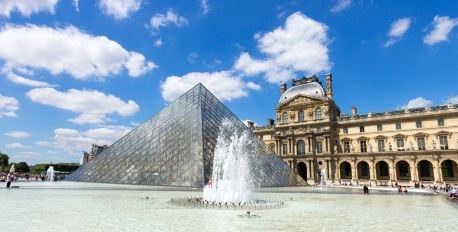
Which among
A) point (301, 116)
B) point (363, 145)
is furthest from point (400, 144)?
point (301, 116)

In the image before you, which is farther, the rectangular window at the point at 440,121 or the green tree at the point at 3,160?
the green tree at the point at 3,160

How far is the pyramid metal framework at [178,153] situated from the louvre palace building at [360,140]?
63.0 feet

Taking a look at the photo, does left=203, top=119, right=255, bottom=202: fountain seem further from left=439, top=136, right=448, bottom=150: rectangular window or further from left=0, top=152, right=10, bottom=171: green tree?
left=0, top=152, right=10, bottom=171: green tree

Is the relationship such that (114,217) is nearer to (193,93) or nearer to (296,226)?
(296,226)

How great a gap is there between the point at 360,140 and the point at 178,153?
3073 cm

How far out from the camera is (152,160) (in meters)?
23.1

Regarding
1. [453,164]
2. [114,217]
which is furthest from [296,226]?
[453,164]

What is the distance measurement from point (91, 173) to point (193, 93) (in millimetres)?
9930

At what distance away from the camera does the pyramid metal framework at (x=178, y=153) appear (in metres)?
20.7

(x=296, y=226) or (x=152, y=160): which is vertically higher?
(x=152, y=160)

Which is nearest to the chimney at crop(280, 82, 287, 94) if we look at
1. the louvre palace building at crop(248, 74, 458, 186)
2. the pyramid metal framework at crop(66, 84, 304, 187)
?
the louvre palace building at crop(248, 74, 458, 186)

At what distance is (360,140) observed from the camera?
4475cm

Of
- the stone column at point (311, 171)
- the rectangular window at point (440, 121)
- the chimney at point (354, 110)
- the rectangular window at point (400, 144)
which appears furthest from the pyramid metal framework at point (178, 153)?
the chimney at point (354, 110)

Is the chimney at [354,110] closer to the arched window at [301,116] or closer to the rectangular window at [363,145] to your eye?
the rectangular window at [363,145]
